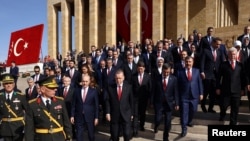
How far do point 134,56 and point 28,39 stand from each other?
68.8 feet

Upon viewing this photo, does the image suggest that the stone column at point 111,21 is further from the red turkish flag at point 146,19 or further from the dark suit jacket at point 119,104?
the dark suit jacket at point 119,104

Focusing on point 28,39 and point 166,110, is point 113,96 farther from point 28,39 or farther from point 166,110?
point 28,39

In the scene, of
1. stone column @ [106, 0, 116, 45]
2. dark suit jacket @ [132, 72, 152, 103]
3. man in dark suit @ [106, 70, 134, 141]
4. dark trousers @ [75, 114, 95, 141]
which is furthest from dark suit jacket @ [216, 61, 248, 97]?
stone column @ [106, 0, 116, 45]

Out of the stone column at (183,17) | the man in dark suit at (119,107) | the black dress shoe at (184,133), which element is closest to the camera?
the man in dark suit at (119,107)

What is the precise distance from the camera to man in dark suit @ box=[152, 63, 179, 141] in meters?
7.39

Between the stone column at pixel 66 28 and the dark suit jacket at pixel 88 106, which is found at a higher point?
the stone column at pixel 66 28

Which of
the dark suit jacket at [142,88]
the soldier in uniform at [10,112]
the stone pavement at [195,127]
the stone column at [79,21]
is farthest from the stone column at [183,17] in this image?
the soldier in uniform at [10,112]

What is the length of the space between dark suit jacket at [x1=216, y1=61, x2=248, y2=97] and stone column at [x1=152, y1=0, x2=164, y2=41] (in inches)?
643

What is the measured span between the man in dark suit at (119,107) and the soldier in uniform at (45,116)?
7.91 ft

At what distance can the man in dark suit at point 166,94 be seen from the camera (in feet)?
24.2

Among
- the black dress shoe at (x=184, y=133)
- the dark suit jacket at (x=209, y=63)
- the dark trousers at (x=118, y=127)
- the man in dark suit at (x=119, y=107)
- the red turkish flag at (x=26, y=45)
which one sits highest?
the red turkish flag at (x=26, y=45)

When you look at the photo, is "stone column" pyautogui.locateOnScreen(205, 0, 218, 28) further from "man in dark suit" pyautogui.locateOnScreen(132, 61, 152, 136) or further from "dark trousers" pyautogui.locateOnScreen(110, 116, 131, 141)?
"dark trousers" pyautogui.locateOnScreen(110, 116, 131, 141)

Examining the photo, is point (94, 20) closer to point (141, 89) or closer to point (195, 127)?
point (141, 89)

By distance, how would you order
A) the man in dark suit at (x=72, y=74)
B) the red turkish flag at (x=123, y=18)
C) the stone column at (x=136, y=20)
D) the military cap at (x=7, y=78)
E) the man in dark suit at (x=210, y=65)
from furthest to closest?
the red turkish flag at (x=123, y=18) < the stone column at (x=136, y=20) < the man in dark suit at (x=72, y=74) < the man in dark suit at (x=210, y=65) < the military cap at (x=7, y=78)
